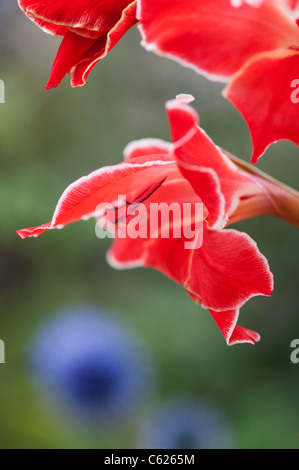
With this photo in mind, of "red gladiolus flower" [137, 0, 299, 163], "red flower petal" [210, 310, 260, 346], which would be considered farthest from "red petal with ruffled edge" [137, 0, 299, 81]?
"red flower petal" [210, 310, 260, 346]

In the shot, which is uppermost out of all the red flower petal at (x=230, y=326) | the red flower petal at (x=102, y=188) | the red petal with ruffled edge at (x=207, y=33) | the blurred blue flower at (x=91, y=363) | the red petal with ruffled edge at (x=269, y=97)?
the red petal with ruffled edge at (x=207, y=33)

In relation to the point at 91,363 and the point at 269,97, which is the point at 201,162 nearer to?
the point at 269,97

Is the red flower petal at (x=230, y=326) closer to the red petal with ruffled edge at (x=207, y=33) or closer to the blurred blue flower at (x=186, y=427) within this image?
the red petal with ruffled edge at (x=207, y=33)

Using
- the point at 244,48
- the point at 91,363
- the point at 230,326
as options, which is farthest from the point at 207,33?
the point at 91,363

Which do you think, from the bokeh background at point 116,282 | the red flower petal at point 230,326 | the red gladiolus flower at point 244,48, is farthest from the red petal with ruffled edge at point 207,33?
the bokeh background at point 116,282

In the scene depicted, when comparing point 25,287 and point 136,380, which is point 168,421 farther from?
point 25,287

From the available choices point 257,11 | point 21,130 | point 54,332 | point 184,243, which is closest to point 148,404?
point 54,332
